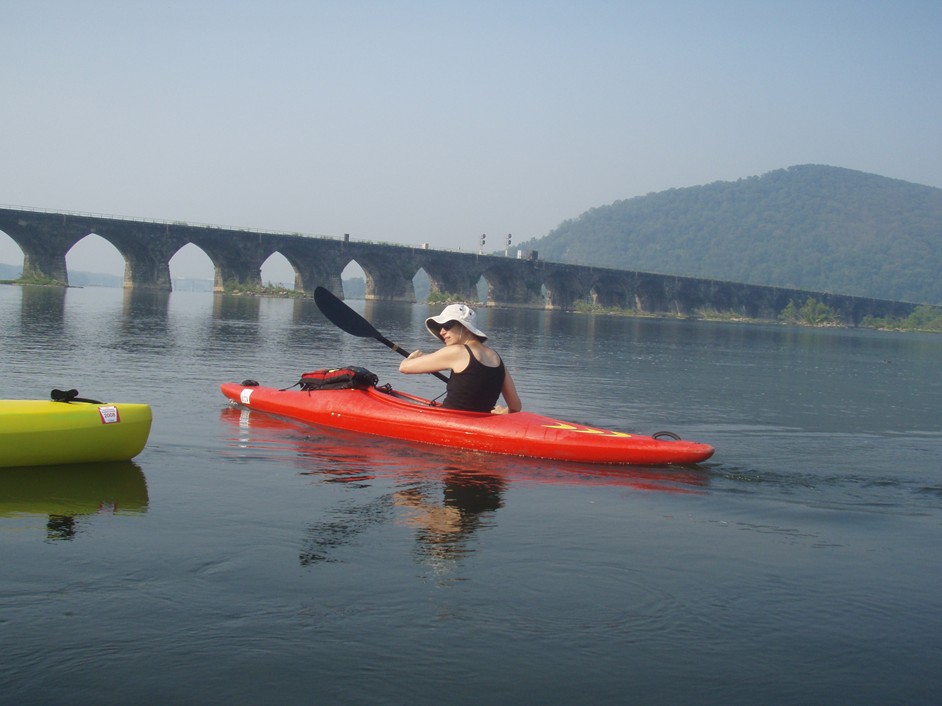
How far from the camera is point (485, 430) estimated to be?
9.23 meters

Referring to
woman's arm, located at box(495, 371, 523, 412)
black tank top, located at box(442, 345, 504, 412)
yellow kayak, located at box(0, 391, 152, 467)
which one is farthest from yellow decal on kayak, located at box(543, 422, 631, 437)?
yellow kayak, located at box(0, 391, 152, 467)

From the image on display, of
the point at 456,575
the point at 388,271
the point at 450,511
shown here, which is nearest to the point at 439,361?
Answer: the point at 450,511

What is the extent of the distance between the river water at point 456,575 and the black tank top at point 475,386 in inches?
24.3

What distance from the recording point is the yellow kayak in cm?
735

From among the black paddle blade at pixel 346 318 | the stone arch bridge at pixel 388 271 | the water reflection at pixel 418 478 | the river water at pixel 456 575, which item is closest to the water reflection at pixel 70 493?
the river water at pixel 456 575

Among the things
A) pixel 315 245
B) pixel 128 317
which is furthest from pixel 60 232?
pixel 128 317

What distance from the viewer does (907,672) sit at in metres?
4.30

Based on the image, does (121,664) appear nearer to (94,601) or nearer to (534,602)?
(94,601)

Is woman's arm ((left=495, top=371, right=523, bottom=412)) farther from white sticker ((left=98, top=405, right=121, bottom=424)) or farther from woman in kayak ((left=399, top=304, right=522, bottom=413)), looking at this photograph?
white sticker ((left=98, top=405, right=121, bottom=424))

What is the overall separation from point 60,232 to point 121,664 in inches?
2817

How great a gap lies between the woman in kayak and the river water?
67cm

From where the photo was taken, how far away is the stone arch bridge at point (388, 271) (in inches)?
2778

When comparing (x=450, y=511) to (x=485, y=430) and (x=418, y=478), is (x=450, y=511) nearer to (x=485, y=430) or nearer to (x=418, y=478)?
(x=418, y=478)

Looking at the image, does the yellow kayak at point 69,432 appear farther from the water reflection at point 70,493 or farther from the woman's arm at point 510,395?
the woman's arm at point 510,395
